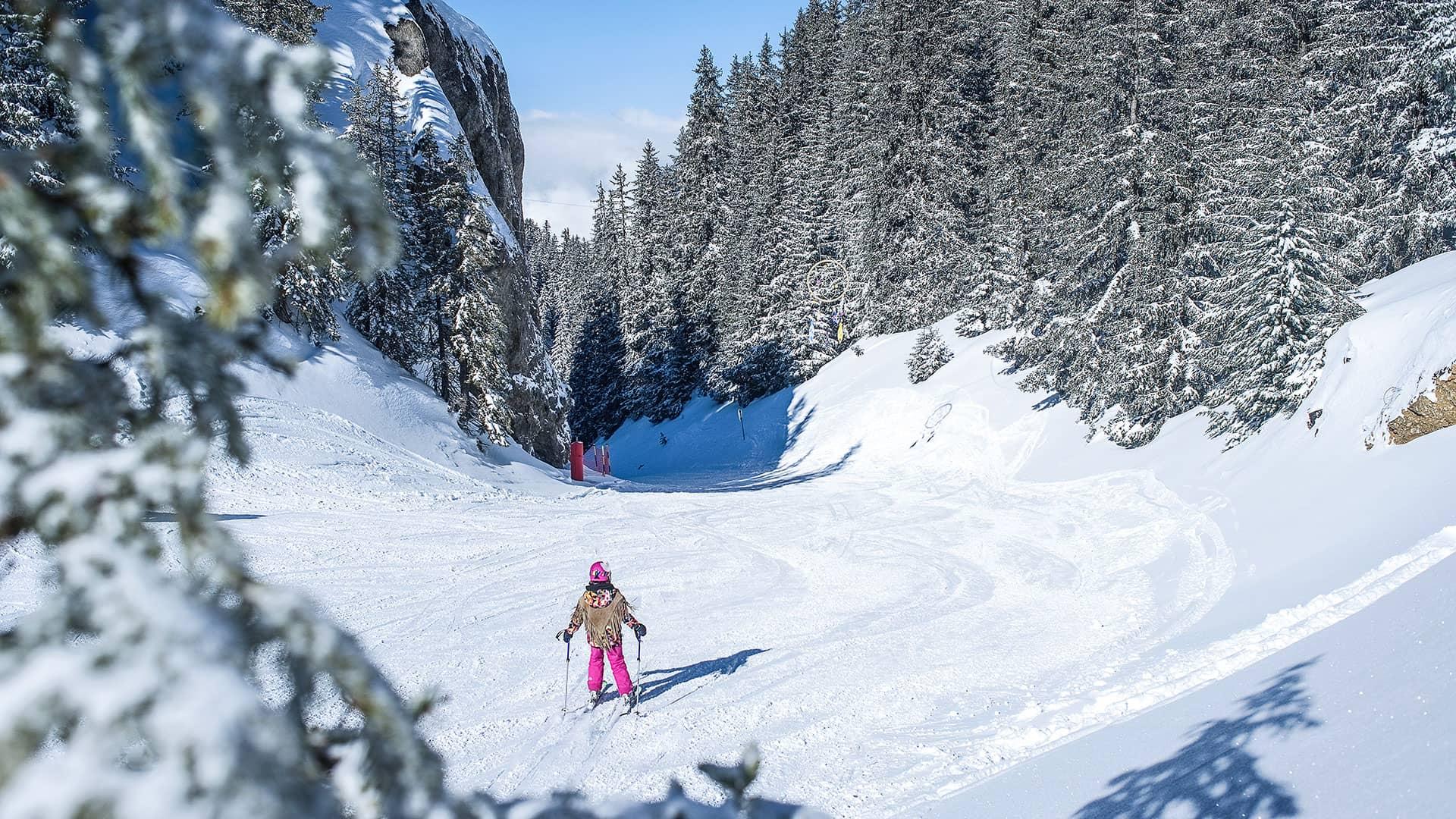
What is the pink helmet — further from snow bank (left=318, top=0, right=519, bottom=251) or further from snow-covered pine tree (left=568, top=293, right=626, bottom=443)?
snow-covered pine tree (left=568, top=293, right=626, bottom=443)

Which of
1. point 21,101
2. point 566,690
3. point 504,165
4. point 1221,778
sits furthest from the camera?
point 504,165

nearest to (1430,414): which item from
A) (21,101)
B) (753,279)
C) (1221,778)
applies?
(1221,778)

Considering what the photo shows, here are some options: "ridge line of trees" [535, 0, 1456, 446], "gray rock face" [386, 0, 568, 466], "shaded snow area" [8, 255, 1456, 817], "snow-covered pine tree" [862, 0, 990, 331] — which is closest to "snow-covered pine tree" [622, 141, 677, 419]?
"ridge line of trees" [535, 0, 1456, 446]

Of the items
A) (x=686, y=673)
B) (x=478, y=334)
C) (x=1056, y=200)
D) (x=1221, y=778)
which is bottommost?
(x=686, y=673)

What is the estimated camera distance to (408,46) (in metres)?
29.9

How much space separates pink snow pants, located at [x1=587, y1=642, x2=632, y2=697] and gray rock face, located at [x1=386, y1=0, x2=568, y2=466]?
17.6 metres

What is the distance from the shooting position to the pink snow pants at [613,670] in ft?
22.9

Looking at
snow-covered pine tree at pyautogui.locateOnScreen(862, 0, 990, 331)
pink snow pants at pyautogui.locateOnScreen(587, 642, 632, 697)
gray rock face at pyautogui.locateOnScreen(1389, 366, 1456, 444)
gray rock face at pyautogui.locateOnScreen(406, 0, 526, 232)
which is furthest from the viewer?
snow-covered pine tree at pyautogui.locateOnScreen(862, 0, 990, 331)

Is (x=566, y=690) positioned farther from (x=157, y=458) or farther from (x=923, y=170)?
(x=923, y=170)

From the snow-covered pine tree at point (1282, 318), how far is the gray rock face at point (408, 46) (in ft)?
91.3

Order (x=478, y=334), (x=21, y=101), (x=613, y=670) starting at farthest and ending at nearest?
(x=478, y=334) < (x=21, y=101) < (x=613, y=670)

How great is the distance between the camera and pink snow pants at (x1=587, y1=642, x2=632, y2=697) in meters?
6.98

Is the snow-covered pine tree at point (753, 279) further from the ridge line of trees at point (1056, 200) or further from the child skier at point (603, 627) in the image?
the child skier at point (603, 627)

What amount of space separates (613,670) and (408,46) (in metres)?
29.9
